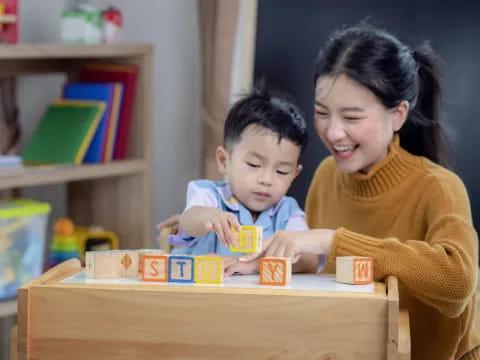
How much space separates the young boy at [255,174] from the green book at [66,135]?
1210mm

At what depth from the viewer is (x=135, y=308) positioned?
138cm

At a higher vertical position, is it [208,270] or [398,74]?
[398,74]

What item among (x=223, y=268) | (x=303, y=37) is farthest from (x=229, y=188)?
(x=303, y=37)

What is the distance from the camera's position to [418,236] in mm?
1791

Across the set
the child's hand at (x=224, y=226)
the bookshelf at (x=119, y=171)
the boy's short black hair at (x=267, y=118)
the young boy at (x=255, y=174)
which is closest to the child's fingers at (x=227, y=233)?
the child's hand at (x=224, y=226)

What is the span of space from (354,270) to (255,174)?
32 centimetres

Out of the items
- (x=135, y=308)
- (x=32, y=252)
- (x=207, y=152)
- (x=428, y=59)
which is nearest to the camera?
(x=135, y=308)

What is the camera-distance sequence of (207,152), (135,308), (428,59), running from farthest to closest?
(207,152) < (428,59) < (135,308)

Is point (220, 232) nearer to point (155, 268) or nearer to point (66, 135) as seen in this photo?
point (155, 268)

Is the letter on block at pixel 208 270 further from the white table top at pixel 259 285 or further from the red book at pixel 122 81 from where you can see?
the red book at pixel 122 81

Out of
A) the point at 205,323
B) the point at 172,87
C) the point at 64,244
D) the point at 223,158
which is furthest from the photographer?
the point at 172,87

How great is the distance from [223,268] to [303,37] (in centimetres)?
176

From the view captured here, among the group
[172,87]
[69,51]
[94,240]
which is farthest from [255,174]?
[172,87]

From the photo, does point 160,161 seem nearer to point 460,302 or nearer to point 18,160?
point 18,160
